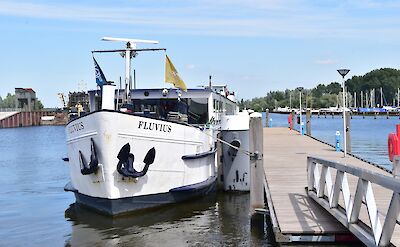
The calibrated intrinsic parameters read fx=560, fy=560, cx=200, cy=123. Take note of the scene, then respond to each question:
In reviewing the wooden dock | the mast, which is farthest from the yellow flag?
the wooden dock

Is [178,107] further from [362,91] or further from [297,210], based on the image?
[362,91]

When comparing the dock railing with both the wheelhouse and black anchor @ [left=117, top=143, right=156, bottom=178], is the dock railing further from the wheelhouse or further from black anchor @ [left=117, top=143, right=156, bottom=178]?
the wheelhouse

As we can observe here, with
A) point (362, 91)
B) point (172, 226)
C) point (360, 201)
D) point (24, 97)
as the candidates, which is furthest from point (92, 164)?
point (362, 91)

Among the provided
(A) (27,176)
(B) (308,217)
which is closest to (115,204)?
(B) (308,217)

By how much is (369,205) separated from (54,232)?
7.89 meters

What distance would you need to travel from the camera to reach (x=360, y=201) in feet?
23.5

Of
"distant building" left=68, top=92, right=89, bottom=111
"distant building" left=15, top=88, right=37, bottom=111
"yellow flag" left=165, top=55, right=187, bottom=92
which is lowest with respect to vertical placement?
"distant building" left=68, top=92, right=89, bottom=111

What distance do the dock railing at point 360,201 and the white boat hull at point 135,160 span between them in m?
3.82

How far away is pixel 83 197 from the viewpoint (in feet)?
44.3

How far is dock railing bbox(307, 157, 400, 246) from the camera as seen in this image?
6.01 m

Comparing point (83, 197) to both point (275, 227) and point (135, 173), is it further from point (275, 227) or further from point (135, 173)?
point (275, 227)

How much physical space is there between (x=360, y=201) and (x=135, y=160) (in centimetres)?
611

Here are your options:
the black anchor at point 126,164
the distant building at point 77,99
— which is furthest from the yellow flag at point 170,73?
the distant building at point 77,99

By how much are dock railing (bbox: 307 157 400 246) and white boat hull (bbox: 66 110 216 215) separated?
3.82 metres
